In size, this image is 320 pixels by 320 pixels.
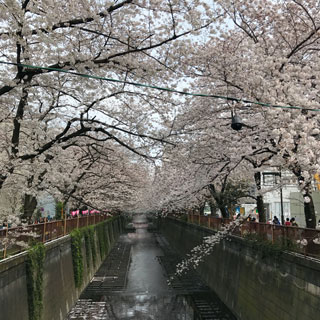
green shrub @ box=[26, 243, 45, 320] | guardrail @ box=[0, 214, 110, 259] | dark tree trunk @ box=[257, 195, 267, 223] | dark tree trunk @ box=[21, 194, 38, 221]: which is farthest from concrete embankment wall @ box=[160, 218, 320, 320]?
dark tree trunk @ box=[21, 194, 38, 221]

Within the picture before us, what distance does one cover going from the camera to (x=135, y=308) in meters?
18.7

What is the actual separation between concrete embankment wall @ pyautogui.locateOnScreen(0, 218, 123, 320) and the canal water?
43.0 inches

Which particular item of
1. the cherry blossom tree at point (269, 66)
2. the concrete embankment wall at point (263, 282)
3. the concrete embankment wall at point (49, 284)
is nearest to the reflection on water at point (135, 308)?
the concrete embankment wall at point (49, 284)

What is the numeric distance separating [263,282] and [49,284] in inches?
349

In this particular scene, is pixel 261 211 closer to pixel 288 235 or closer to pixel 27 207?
pixel 288 235

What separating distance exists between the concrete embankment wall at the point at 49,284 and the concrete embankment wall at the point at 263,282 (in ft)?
27.3

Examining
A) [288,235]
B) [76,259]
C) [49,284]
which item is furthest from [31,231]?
[288,235]

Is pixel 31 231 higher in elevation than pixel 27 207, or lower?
lower

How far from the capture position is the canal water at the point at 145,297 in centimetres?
1750

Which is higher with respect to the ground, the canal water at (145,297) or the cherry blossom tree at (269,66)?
the cherry blossom tree at (269,66)

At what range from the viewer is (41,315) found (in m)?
12.5

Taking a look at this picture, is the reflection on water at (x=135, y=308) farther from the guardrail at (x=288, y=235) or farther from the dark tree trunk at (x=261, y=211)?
the dark tree trunk at (x=261, y=211)

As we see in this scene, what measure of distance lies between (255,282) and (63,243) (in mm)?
9935

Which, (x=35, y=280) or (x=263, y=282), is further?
(x=263, y=282)
